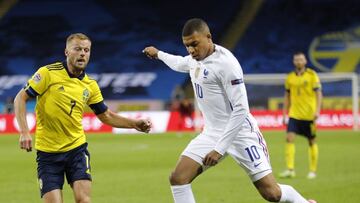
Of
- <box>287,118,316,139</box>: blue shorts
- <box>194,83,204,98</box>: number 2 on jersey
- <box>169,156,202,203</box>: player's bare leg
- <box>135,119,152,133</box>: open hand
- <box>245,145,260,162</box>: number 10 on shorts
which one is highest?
<box>194,83,204,98</box>: number 2 on jersey

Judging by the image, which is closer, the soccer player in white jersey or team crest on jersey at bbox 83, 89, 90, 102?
the soccer player in white jersey

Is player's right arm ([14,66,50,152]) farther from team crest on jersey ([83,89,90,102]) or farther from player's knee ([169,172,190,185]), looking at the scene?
player's knee ([169,172,190,185])

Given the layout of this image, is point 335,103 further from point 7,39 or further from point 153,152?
point 7,39

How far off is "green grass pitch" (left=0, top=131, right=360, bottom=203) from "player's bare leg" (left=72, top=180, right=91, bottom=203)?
13.7 feet

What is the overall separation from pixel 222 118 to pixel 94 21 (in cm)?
3842

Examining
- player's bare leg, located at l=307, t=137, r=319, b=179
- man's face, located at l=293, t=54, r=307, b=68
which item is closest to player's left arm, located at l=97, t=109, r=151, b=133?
player's bare leg, located at l=307, t=137, r=319, b=179

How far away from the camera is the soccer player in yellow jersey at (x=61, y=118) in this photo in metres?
7.83

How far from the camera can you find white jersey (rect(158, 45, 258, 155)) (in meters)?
7.93

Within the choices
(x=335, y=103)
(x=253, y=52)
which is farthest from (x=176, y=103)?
(x=253, y=52)

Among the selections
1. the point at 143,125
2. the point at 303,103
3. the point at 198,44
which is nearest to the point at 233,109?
the point at 198,44

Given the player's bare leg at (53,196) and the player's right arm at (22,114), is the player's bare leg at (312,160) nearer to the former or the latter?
the player's bare leg at (53,196)

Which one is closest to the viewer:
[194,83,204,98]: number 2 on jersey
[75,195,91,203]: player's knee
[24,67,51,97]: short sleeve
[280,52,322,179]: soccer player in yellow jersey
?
[75,195,91,203]: player's knee

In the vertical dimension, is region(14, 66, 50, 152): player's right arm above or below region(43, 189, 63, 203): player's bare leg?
above

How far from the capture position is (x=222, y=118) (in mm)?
8305
